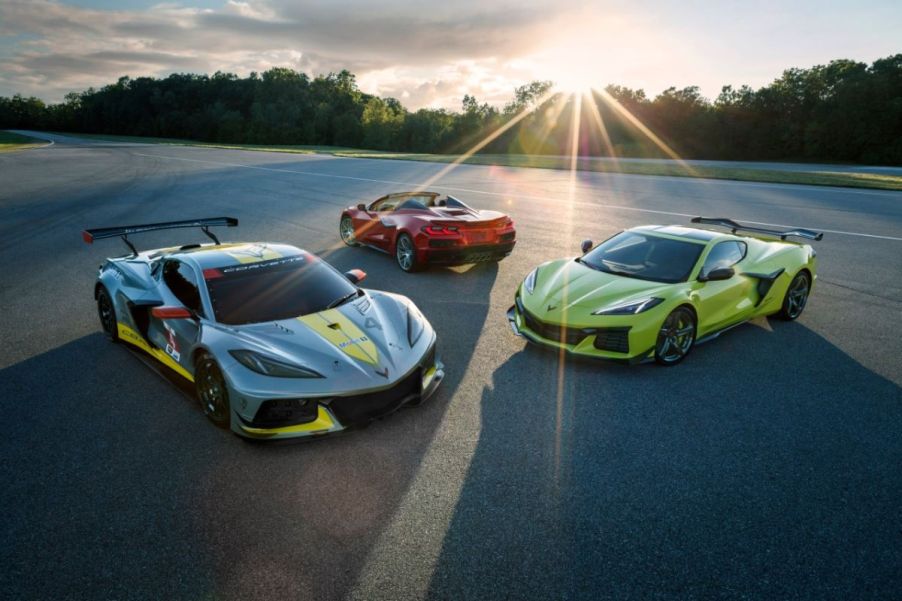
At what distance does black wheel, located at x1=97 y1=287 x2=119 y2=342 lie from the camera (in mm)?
6101

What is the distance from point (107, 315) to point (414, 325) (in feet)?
12.6

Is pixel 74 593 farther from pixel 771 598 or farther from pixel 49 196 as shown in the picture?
pixel 49 196

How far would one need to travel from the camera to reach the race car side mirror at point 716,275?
600cm

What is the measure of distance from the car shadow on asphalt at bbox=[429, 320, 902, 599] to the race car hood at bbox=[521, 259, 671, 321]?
0.63 metres

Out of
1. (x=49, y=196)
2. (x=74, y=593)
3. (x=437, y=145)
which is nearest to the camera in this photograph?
(x=74, y=593)

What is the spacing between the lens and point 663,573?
3156 mm

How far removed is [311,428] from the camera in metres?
4.07

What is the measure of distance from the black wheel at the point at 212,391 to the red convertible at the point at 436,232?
4.92 metres

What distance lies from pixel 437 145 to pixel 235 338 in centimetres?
8350

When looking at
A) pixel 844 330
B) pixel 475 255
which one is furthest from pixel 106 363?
pixel 844 330

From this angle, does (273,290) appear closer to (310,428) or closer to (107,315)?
(310,428)

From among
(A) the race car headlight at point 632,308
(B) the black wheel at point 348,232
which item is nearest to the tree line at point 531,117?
(B) the black wheel at point 348,232

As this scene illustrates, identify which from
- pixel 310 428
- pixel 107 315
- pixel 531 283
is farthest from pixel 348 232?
pixel 310 428

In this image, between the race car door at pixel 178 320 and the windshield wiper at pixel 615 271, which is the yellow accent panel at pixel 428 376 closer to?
the race car door at pixel 178 320
